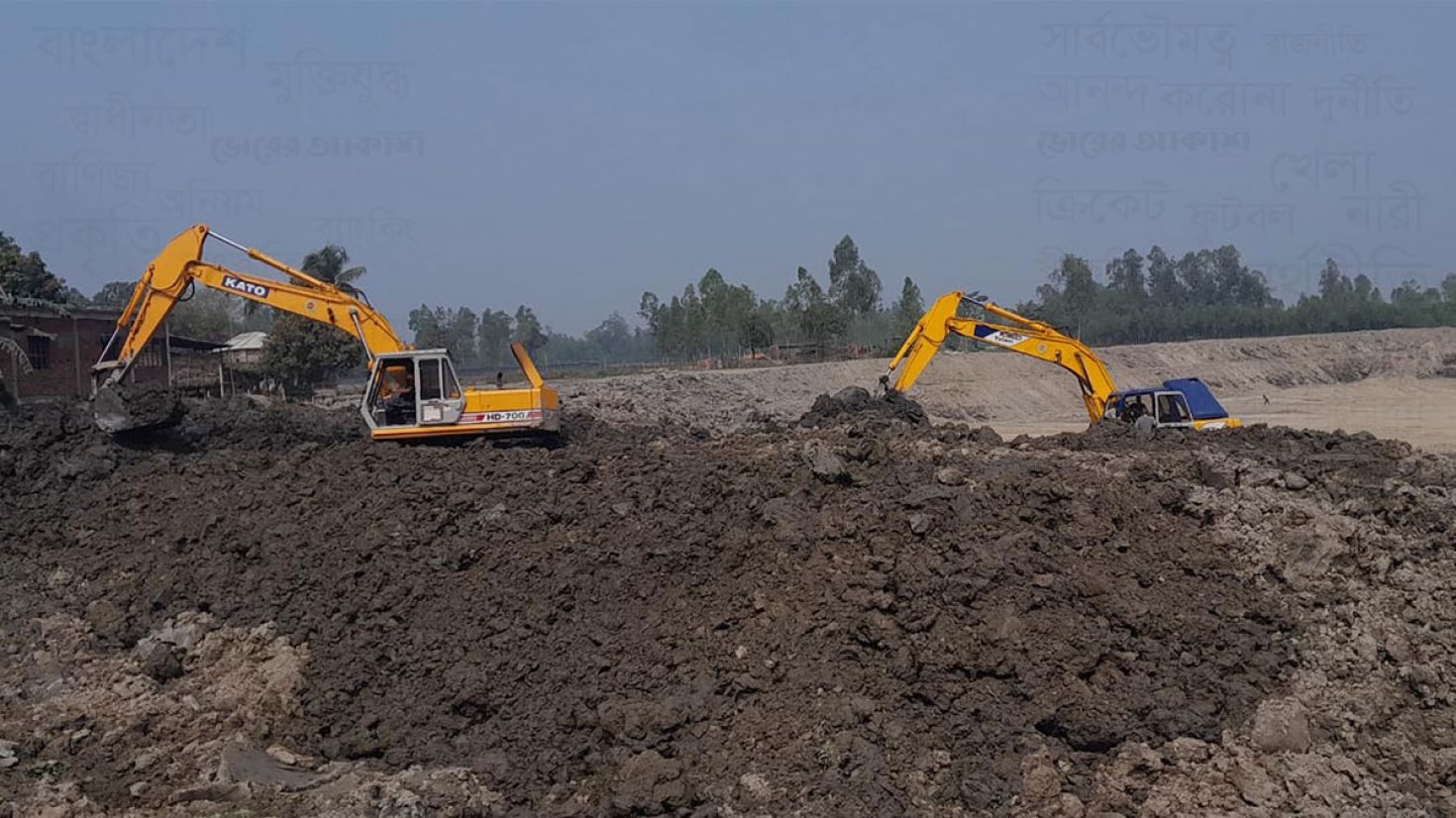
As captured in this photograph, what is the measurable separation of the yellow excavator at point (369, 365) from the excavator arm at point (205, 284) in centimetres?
1

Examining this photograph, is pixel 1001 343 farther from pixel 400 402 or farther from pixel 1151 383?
pixel 1151 383

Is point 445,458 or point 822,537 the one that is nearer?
point 822,537

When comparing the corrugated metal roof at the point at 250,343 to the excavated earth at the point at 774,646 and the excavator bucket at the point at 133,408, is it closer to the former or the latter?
the excavator bucket at the point at 133,408

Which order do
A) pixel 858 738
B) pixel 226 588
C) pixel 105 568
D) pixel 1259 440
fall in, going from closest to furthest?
1. pixel 858 738
2. pixel 226 588
3. pixel 105 568
4. pixel 1259 440

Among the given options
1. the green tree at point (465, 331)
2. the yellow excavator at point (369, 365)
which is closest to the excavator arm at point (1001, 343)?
the yellow excavator at point (369, 365)

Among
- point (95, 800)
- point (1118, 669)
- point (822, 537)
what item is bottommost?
point (95, 800)

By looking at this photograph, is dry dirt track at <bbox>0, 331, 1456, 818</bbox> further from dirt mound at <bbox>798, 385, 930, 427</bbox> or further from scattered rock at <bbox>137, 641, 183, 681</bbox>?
dirt mound at <bbox>798, 385, 930, 427</bbox>

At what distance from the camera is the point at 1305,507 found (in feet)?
32.7

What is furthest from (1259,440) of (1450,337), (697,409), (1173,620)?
(1450,337)

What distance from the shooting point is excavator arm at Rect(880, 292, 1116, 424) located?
19.9 meters

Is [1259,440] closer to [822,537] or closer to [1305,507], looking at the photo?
[1305,507]

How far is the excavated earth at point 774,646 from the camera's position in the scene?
758 centimetres

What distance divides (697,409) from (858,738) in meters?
26.0

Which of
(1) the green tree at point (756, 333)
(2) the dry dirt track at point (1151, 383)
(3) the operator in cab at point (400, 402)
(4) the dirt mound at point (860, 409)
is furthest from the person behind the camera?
(1) the green tree at point (756, 333)
